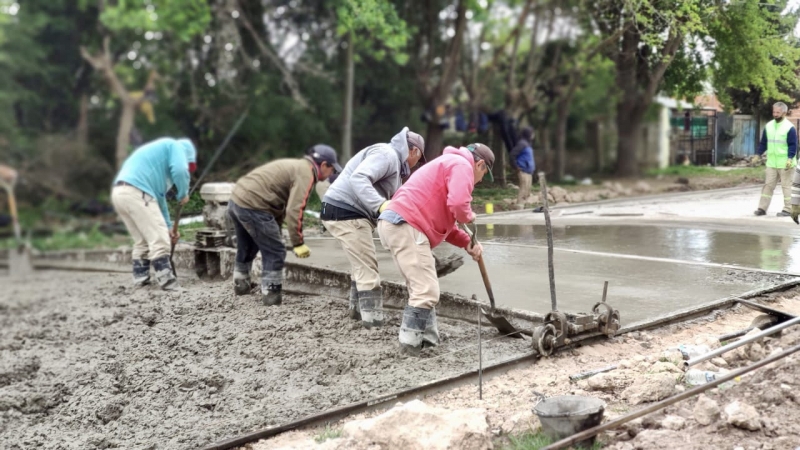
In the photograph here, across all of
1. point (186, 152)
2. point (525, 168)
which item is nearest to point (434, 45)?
point (186, 152)

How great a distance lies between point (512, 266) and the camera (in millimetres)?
5754

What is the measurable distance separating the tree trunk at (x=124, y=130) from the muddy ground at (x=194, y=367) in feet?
4.58

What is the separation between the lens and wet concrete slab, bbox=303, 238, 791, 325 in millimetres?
5203

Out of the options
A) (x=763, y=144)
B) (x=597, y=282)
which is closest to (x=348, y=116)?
(x=597, y=282)

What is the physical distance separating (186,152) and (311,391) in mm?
3716

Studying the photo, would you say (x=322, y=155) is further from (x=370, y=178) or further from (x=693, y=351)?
(x=693, y=351)

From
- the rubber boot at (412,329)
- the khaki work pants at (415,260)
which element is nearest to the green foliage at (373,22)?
the khaki work pants at (415,260)

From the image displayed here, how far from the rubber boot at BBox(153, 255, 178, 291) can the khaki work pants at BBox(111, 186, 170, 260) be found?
0.16 feet

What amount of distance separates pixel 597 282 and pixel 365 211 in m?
2.06

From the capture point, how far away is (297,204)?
5.45 m

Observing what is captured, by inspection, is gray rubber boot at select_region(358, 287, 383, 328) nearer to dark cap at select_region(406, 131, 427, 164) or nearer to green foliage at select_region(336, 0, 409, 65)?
dark cap at select_region(406, 131, 427, 164)

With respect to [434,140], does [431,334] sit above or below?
below

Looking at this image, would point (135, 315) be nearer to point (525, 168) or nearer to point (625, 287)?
point (525, 168)

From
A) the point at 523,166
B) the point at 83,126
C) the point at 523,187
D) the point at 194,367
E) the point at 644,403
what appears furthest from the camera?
the point at 83,126
